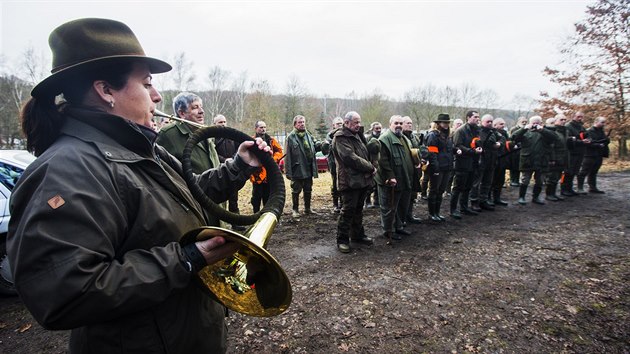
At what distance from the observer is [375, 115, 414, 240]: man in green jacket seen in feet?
19.4

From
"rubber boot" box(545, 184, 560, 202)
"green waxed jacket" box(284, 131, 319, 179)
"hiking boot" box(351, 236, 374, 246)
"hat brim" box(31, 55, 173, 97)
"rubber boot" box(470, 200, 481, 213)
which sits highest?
"hat brim" box(31, 55, 173, 97)

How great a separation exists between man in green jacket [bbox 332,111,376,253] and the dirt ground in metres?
0.56

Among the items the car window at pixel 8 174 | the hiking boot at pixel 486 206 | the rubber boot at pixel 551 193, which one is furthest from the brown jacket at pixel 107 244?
the rubber boot at pixel 551 193

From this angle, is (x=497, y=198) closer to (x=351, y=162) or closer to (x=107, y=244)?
(x=351, y=162)

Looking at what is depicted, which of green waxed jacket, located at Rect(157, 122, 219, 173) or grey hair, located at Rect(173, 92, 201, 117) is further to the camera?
grey hair, located at Rect(173, 92, 201, 117)

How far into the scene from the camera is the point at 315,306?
3.72 m

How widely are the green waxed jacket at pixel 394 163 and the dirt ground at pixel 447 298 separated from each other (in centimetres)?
120

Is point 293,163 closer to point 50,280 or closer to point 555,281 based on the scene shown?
point 555,281

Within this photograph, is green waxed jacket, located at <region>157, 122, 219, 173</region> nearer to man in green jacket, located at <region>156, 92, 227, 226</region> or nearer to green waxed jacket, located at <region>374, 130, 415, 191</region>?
man in green jacket, located at <region>156, 92, 227, 226</region>

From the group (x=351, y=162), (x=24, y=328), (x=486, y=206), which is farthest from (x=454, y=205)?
(x=24, y=328)

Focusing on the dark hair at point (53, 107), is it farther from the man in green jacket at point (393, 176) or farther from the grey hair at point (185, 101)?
the man in green jacket at point (393, 176)

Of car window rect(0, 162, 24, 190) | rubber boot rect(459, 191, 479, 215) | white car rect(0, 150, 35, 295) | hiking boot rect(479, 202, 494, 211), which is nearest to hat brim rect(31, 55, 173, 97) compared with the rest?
white car rect(0, 150, 35, 295)

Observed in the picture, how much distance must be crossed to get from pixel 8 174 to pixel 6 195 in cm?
→ 38

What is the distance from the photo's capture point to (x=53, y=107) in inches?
55.1
